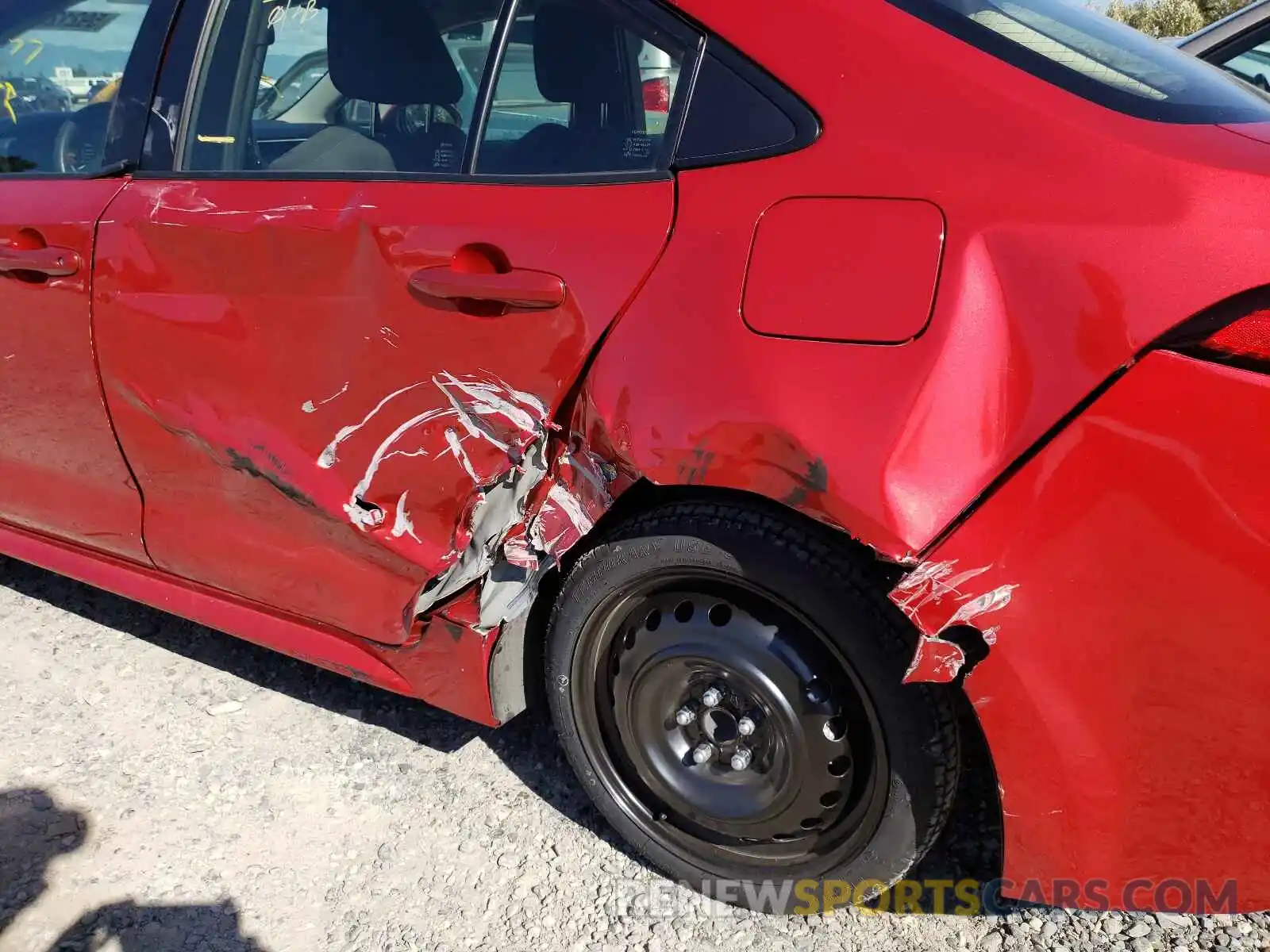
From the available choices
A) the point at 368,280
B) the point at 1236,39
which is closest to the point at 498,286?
the point at 368,280

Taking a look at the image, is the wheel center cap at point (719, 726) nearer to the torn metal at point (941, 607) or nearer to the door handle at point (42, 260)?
the torn metal at point (941, 607)

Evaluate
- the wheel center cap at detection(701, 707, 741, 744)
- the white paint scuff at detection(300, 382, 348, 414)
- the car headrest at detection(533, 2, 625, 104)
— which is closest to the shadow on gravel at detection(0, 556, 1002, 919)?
the wheel center cap at detection(701, 707, 741, 744)

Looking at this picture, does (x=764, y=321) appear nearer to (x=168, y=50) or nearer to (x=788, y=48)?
(x=788, y=48)

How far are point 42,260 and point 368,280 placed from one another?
902 millimetres

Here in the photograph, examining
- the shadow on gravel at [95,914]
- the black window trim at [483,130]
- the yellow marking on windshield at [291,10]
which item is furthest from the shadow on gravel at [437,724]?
A: the yellow marking on windshield at [291,10]

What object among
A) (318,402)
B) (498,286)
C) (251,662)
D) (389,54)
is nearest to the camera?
(498,286)

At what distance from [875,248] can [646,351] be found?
0.39 m

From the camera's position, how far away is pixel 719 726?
191 cm

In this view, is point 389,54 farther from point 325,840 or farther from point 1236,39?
point 1236,39

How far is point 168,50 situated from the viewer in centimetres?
220

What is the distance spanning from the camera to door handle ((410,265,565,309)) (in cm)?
171

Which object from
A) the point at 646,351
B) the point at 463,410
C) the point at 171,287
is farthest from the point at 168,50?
the point at 646,351

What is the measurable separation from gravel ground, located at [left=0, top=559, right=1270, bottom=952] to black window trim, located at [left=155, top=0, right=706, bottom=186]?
132 centimetres

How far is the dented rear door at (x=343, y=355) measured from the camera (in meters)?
1.74
